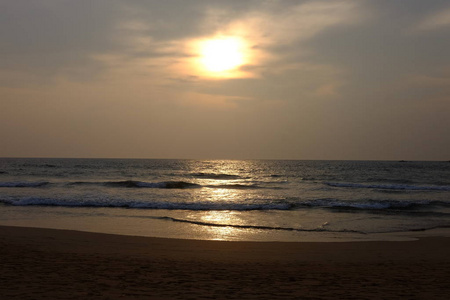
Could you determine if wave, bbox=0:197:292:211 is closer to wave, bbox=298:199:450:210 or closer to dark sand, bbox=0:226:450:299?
wave, bbox=298:199:450:210

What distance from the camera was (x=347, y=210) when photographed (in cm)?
2116

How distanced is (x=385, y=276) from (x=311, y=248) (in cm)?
336

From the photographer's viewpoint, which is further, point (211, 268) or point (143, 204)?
point (143, 204)

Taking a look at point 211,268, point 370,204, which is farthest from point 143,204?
point 211,268

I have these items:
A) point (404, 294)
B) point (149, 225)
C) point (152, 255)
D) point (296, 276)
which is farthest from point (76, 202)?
point (404, 294)

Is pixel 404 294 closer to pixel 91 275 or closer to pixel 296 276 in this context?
pixel 296 276

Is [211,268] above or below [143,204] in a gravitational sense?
above

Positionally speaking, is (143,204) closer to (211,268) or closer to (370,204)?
(370,204)

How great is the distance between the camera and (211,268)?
8.57 m

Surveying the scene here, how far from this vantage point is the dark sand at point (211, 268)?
21.7ft

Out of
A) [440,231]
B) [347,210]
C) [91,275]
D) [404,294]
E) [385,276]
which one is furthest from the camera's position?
[347,210]

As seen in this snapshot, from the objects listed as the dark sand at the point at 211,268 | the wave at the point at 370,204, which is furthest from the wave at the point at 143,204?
the dark sand at the point at 211,268

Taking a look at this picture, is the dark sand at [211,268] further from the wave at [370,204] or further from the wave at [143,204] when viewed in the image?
the wave at [370,204]

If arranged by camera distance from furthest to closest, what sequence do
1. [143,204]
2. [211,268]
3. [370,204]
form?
[370,204]
[143,204]
[211,268]
